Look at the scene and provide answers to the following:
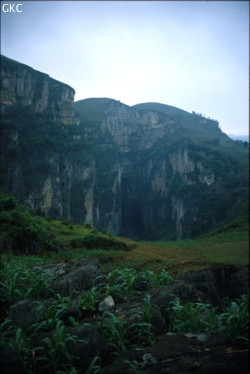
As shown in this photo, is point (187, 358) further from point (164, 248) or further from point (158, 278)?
point (164, 248)

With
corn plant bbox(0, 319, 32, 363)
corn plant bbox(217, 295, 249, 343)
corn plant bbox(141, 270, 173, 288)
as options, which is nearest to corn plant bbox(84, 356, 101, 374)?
corn plant bbox(0, 319, 32, 363)

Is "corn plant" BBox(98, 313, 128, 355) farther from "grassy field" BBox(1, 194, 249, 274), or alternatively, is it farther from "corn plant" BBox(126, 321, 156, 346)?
"grassy field" BBox(1, 194, 249, 274)

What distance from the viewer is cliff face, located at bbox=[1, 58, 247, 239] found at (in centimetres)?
5131

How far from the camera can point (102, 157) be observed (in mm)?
81625

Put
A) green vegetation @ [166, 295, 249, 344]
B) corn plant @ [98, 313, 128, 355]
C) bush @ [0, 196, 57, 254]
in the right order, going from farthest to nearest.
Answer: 1. bush @ [0, 196, 57, 254]
2. corn plant @ [98, 313, 128, 355]
3. green vegetation @ [166, 295, 249, 344]

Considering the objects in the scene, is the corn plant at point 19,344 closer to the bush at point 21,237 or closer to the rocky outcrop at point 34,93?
the bush at point 21,237

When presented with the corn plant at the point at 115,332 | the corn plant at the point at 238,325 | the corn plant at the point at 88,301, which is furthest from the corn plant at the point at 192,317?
the corn plant at the point at 88,301

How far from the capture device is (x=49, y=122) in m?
65.1

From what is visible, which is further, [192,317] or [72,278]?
[72,278]

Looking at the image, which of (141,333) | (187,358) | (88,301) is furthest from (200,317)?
(88,301)

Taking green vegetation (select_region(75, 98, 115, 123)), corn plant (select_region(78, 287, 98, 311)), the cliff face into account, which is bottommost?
corn plant (select_region(78, 287, 98, 311))

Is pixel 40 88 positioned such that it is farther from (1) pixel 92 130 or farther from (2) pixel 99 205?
(2) pixel 99 205

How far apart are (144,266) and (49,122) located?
62648mm

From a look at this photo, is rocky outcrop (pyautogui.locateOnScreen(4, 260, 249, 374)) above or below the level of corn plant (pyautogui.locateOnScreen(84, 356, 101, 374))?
above
